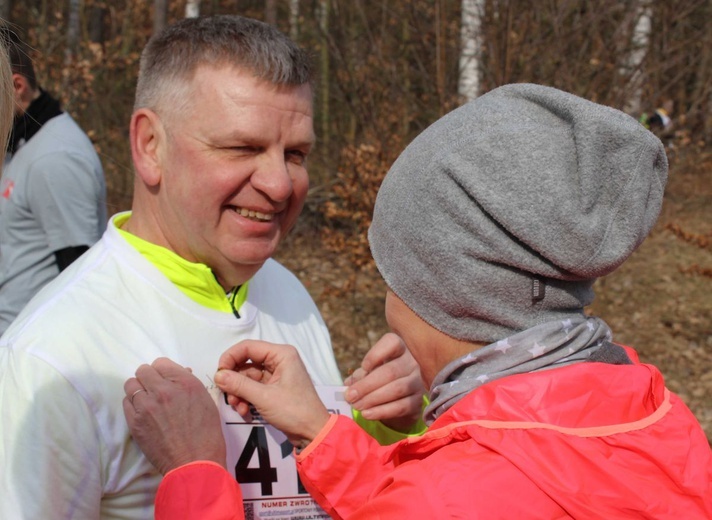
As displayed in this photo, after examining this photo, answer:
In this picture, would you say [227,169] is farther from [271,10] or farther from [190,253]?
[271,10]

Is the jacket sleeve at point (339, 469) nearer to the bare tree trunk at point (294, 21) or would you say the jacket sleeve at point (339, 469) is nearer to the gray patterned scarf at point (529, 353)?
the gray patterned scarf at point (529, 353)

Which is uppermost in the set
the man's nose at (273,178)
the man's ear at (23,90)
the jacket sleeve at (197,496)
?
the man's ear at (23,90)

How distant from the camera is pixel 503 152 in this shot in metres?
1.56

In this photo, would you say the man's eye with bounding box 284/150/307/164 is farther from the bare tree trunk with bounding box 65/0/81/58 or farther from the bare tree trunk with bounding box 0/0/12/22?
the bare tree trunk with bounding box 65/0/81/58

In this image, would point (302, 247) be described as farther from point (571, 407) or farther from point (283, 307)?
point (571, 407)

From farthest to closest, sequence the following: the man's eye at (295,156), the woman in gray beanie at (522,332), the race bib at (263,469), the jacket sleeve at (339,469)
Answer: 1. the man's eye at (295,156)
2. the race bib at (263,469)
3. the jacket sleeve at (339,469)
4. the woman in gray beanie at (522,332)

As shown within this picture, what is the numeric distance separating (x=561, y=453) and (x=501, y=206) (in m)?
0.46

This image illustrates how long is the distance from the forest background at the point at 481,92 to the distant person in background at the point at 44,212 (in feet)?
7.43

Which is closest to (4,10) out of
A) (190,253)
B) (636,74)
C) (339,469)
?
(636,74)

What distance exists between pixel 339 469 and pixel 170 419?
15.8 inches

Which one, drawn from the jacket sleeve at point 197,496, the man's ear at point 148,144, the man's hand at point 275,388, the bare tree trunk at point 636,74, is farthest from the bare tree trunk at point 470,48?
the jacket sleeve at point 197,496

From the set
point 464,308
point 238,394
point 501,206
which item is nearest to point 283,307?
point 238,394

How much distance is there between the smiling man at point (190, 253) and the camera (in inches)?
74.2

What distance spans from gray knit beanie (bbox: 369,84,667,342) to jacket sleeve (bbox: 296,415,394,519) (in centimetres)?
39
